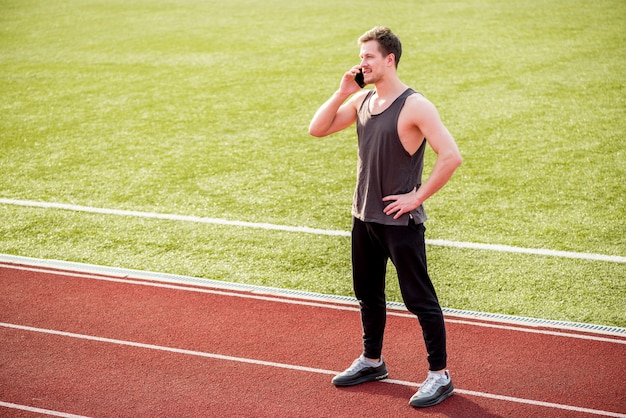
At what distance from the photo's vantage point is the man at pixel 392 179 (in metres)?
3.94

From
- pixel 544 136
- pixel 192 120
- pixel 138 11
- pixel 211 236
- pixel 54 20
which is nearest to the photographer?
pixel 211 236

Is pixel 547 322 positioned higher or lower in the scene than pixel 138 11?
lower

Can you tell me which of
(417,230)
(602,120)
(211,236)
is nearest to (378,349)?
(417,230)

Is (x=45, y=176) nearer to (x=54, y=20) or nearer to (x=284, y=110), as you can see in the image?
(x=284, y=110)

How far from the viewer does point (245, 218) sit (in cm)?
758

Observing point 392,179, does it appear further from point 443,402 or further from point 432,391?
point 443,402

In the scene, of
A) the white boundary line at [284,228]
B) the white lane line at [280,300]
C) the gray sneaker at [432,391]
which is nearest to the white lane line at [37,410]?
the white lane line at [280,300]

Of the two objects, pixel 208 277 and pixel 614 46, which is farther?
pixel 614 46

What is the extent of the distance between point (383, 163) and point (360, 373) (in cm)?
136

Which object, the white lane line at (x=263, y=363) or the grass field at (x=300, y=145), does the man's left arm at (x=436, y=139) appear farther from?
the grass field at (x=300, y=145)

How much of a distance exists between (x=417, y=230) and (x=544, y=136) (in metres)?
6.50

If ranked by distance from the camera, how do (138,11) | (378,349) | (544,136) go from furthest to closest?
(138,11), (544,136), (378,349)

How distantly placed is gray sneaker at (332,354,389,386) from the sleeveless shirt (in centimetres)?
99

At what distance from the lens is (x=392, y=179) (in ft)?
13.4
